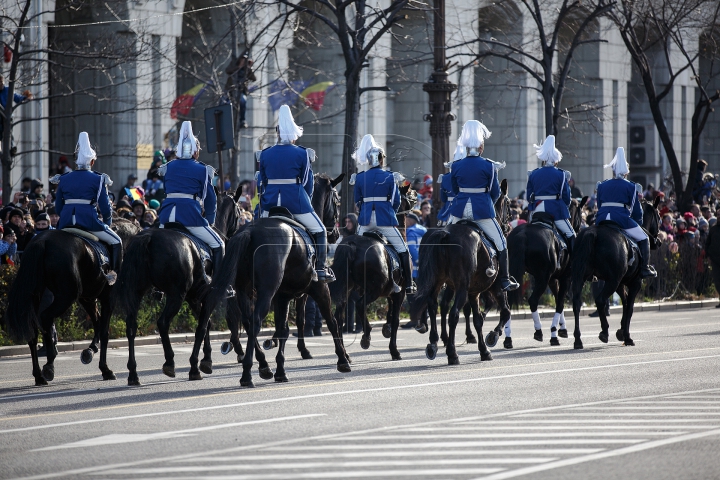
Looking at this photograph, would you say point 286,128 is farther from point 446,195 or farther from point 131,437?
point 131,437

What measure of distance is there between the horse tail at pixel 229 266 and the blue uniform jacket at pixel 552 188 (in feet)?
21.8

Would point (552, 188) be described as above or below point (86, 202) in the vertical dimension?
above

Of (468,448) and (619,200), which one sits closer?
(468,448)

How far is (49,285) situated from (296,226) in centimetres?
274

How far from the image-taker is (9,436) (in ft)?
34.0

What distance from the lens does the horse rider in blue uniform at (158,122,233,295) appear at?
14977 millimetres

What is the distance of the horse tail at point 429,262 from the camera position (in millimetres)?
16016

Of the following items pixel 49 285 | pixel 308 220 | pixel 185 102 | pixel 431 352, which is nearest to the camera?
pixel 49 285

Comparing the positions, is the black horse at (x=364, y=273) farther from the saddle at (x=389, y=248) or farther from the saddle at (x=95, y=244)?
the saddle at (x=95, y=244)

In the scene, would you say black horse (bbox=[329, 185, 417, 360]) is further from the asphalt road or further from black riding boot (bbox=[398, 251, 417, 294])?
the asphalt road

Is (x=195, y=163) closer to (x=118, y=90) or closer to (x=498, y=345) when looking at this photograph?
(x=498, y=345)

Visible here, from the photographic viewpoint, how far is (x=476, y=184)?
663 inches

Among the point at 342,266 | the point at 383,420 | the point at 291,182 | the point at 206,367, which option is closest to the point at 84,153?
the point at 291,182

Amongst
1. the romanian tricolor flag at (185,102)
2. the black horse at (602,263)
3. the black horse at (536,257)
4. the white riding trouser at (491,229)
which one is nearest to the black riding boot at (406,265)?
the white riding trouser at (491,229)
